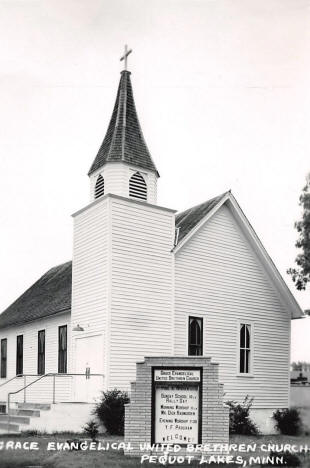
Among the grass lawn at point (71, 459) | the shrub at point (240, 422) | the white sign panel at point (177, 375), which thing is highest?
the white sign panel at point (177, 375)

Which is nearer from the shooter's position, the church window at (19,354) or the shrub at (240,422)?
the shrub at (240,422)

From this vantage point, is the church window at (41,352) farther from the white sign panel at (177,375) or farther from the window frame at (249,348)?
the white sign panel at (177,375)

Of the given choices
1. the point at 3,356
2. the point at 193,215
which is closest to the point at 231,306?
the point at 193,215

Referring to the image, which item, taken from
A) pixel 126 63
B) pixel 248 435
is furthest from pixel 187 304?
pixel 126 63

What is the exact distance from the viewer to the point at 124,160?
2266 cm

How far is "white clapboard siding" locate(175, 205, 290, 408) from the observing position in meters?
23.3

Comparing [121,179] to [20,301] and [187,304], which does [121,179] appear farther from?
[20,301]

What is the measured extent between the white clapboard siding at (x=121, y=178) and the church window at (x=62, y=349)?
5.64m

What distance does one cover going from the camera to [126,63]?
24.4 metres

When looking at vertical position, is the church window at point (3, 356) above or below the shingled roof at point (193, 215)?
below

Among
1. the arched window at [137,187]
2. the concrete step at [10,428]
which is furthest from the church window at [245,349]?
the concrete step at [10,428]

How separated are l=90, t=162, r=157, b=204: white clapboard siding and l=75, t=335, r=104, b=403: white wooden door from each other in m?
4.77

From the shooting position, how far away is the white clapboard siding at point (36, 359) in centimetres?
2442

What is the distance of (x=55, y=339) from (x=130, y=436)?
39.1 ft
